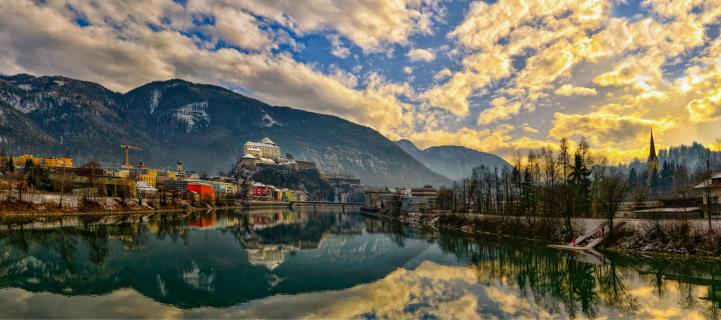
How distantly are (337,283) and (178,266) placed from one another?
45.2ft

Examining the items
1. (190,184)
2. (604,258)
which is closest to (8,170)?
(190,184)

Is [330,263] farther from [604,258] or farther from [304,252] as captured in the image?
[604,258]

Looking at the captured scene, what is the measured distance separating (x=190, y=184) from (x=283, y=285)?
166 m

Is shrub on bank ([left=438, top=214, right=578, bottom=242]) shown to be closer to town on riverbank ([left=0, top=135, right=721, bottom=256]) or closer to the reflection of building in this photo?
town on riverbank ([left=0, top=135, right=721, bottom=256])

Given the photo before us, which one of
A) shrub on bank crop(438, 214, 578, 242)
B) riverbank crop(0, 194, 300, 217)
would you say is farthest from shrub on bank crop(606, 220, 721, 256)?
riverbank crop(0, 194, 300, 217)

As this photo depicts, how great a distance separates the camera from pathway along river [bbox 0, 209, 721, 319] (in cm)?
2138

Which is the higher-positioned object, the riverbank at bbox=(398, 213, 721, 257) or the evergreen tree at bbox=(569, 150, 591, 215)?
the evergreen tree at bbox=(569, 150, 591, 215)

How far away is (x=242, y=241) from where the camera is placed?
58.0 meters

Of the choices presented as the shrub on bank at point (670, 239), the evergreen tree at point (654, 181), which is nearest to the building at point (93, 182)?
the shrub on bank at point (670, 239)

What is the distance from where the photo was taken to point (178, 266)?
3522 centimetres

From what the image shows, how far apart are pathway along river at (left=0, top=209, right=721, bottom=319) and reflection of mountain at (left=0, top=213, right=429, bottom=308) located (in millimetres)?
96

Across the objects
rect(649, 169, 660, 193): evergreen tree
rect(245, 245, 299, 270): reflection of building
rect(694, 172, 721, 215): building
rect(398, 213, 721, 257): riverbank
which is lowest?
rect(245, 245, 299, 270): reflection of building

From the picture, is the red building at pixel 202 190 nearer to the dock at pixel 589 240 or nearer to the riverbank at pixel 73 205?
the riverbank at pixel 73 205

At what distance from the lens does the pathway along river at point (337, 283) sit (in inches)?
842
